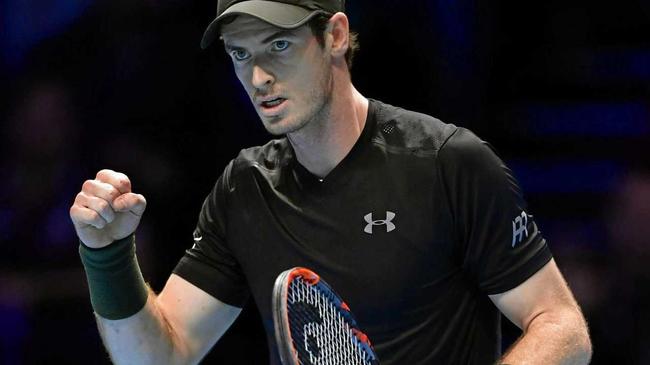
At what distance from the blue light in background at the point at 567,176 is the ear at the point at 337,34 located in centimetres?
134

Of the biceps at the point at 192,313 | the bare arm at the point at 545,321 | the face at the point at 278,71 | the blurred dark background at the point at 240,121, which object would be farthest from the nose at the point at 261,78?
the blurred dark background at the point at 240,121

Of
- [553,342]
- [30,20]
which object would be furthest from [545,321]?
[30,20]

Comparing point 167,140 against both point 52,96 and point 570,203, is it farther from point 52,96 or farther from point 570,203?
point 570,203

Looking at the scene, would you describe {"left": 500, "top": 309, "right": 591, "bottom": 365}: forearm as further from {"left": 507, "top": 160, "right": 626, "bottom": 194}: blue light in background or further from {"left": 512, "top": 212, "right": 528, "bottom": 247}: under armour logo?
{"left": 507, "top": 160, "right": 626, "bottom": 194}: blue light in background

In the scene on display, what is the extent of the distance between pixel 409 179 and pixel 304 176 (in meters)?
0.23

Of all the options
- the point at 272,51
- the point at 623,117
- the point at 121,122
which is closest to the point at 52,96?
the point at 121,122

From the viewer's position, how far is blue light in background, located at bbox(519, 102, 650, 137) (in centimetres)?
344

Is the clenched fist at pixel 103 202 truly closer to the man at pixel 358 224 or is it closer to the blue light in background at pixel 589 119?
the man at pixel 358 224

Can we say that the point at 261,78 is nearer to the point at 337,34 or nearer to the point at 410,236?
the point at 337,34

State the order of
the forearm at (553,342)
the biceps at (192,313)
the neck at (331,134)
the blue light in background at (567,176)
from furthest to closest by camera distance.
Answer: the blue light in background at (567,176), the biceps at (192,313), the neck at (331,134), the forearm at (553,342)

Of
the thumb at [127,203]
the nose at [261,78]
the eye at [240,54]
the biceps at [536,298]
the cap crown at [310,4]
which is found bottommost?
the biceps at [536,298]

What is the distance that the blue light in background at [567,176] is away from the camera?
343cm

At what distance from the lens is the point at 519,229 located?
6.95 ft

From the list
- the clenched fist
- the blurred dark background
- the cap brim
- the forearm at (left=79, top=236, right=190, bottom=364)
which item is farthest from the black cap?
the blurred dark background
